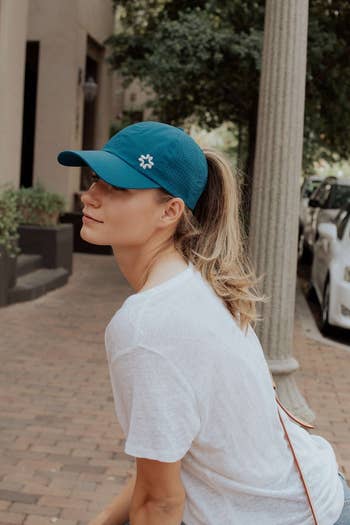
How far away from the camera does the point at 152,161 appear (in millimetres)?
1645

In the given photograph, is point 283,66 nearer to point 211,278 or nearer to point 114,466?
point 114,466

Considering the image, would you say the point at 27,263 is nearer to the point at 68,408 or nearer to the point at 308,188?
the point at 68,408

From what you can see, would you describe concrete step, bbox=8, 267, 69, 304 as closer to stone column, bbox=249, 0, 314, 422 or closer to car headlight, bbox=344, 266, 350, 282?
car headlight, bbox=344, 266, 350, 282

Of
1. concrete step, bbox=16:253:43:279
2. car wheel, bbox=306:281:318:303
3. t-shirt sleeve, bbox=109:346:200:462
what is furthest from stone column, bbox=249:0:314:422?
car wheel, bbox=306:281:318:303

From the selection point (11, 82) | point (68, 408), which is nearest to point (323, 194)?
point (11, 82)

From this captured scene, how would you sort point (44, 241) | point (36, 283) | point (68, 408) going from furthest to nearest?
point (44, 241)
point (36, 283)
point (68, 408)

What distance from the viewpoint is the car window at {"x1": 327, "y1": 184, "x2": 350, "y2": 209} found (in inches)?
564

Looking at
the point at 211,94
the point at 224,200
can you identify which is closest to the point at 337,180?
the point at 211,94

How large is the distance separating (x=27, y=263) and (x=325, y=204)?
5.99m

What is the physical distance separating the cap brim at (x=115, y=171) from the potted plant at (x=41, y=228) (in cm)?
1013

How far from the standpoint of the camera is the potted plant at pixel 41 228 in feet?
38.6

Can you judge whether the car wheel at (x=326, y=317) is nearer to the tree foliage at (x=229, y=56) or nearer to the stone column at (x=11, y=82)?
the tree foliage at (x=229, y=56)

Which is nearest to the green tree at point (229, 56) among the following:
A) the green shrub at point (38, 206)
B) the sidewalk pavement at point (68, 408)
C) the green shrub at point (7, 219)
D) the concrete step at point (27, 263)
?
the green shrub at point (38, 206)

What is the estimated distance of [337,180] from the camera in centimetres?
1525
